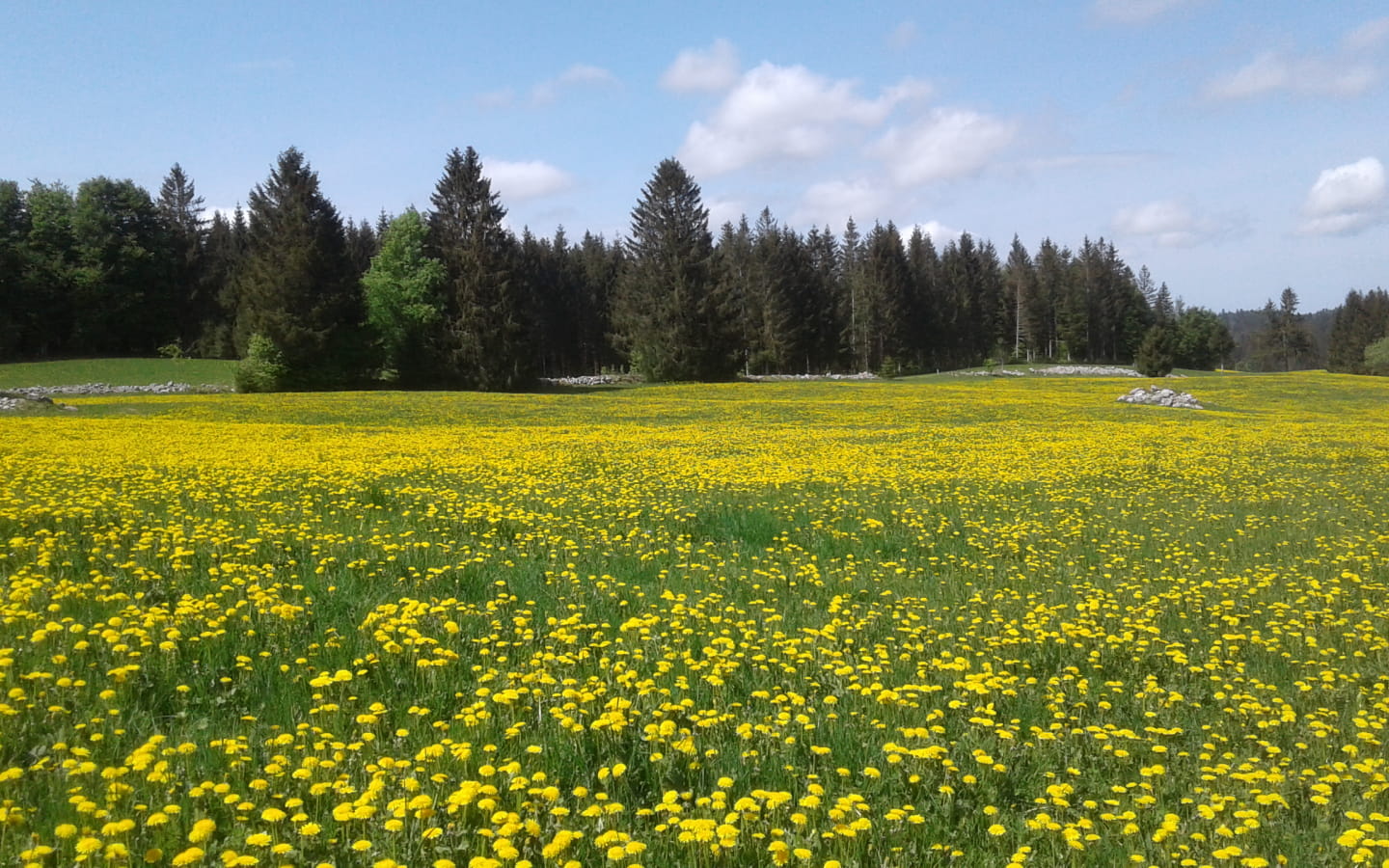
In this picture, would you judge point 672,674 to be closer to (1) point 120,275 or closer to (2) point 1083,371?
(1) point 120,275

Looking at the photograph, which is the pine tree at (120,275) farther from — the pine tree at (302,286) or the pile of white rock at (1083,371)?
the pile of white rock at (1083,371)

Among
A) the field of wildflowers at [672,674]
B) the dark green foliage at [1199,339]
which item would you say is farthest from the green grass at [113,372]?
the dark green foliage at [1199,339]

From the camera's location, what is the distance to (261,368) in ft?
156

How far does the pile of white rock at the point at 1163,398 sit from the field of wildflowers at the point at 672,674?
2699cm

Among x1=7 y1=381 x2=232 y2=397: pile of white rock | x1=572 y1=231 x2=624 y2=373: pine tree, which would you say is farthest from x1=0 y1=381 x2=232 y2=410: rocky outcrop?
x1=572 y1=231 x2=624 y2=373: pine tree

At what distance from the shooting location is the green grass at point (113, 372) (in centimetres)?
4834

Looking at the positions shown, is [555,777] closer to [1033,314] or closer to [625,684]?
[625,684]

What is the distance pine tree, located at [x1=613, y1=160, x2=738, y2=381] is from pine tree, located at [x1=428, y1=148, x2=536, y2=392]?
30.9ft

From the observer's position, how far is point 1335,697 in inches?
227

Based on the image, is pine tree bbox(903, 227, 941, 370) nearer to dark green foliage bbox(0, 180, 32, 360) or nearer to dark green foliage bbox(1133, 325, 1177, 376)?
dark green foliage bbox(1133, 325, 1177, 376)

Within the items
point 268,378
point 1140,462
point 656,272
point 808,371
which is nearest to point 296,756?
point 1140,462

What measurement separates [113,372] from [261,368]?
11.2 metres

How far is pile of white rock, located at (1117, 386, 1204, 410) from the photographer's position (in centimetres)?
3791

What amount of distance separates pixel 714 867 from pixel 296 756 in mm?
2158
